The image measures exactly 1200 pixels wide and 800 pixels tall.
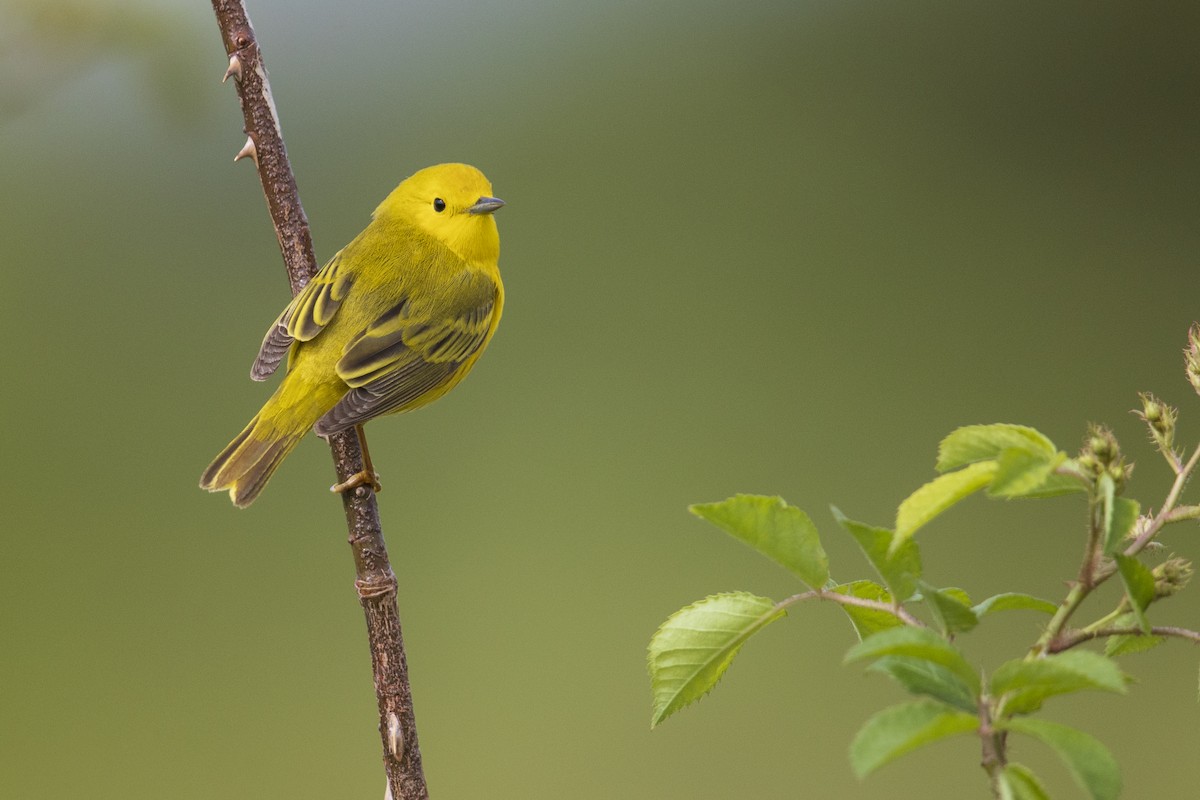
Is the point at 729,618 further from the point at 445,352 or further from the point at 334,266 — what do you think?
the point at 334,266

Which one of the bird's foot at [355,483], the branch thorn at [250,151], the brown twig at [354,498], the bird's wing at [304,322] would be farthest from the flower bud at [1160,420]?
the bird's wing at [304,322]

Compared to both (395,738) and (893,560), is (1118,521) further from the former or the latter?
(395,738)

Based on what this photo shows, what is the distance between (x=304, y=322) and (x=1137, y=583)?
57.9 inches

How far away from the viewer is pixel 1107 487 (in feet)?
1.94

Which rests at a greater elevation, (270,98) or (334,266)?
(334,266)

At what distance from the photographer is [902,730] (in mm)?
514

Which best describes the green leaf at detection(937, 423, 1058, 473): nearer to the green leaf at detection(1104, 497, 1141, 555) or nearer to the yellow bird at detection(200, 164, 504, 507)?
the green leaf at detection(1104, 497, 1141, 555)

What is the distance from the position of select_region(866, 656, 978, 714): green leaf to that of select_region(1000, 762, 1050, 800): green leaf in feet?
0.11

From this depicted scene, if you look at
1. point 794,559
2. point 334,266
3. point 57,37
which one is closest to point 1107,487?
point 794,559

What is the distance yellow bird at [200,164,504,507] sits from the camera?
5.97ft

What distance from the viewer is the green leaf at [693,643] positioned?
2.37ft

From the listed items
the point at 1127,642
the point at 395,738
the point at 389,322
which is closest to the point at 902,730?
the point at 1127,642

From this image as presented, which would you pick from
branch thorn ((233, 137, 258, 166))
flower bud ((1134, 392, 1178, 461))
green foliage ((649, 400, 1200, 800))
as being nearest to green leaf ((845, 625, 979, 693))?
green foliage ((649, 400, 1200, 800))

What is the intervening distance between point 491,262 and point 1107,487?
5.44 ft
